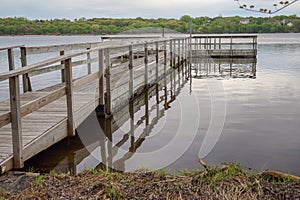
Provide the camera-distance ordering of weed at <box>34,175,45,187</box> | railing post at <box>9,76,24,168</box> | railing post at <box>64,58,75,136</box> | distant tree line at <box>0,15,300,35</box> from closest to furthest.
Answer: weed at <box>34,175,45,187</box>, railing post at <box>9,76,24,168</box>, railing post at <box>64,58,75,136</box>, distant tree line at <box>0,15,300,35</box>

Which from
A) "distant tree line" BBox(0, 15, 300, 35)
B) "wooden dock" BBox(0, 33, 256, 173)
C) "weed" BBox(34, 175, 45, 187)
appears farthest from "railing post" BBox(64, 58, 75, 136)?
"distant tree line" BBox(0, 15, 300, 35)

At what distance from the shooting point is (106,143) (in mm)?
6082

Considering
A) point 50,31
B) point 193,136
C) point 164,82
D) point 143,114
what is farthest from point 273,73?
point 50,31

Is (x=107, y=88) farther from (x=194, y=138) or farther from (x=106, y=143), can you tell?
(x=194, y=138)

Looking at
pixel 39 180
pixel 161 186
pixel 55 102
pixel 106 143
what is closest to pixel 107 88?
pixel 55 102

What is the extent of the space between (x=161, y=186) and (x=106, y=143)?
8.92 ft

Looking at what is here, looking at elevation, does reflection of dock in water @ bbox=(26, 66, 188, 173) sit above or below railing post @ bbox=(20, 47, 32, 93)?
below

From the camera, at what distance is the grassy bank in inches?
130

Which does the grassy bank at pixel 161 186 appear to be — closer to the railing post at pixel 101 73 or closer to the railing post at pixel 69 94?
the railing post at pixel 69 94

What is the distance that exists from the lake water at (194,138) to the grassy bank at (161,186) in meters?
1.10

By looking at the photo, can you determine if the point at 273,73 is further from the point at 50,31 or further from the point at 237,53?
the point at 50,31

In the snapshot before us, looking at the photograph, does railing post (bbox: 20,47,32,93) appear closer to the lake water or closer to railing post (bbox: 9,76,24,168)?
the lake water

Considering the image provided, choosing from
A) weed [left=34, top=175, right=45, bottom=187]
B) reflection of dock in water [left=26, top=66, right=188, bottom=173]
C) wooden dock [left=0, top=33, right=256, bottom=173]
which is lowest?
reflection of dock in water [left=26, top=66, right=188, bottom=173]

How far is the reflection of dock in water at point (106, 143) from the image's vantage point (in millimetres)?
5051
